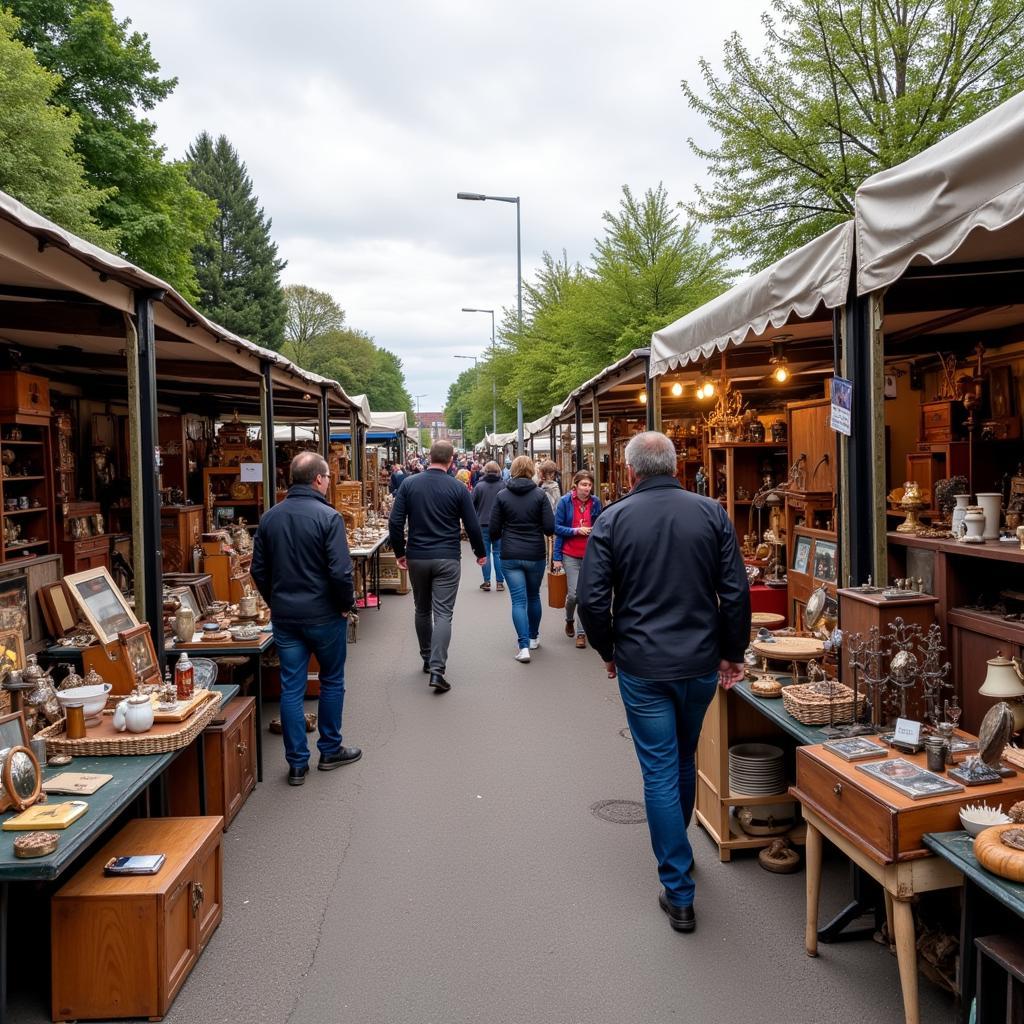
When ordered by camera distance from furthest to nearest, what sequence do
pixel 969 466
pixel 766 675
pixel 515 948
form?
pixel 969 466, pixel 766 675, pixel 515 948

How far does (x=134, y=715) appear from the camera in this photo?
3.88m

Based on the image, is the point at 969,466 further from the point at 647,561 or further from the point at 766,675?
the point at 647,561

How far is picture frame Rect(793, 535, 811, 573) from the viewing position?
5.95 m

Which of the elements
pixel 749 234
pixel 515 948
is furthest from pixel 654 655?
pixel 749 234

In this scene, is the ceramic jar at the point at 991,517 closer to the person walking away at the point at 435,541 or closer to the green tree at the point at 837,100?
the person walking away at the point at 435,541

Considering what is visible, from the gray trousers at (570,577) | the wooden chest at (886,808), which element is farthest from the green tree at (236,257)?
the wooden chest at (886,808)

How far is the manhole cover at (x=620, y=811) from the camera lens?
4.75 meters

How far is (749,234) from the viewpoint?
1187 cm

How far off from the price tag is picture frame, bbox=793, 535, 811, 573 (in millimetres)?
2722

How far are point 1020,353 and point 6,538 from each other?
7.66 meters

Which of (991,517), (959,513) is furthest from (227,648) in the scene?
(991,517)

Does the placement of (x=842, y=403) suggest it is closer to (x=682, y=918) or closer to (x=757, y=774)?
(x=757, y=774)

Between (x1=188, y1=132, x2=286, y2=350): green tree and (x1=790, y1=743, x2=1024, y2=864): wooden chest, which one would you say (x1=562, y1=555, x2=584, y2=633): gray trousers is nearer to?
(x1=790, y1=743, x2=1024, y2=864): wooden chest

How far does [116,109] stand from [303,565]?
22.1 m
